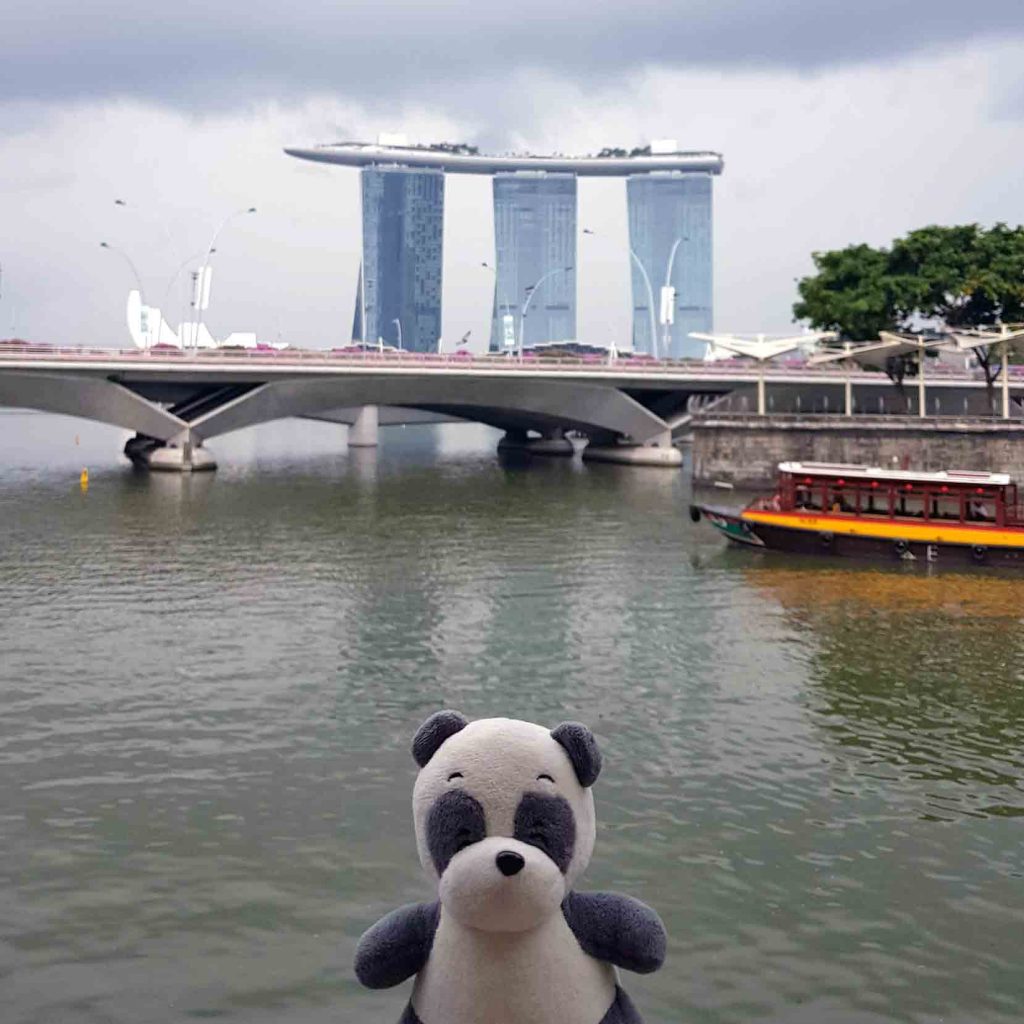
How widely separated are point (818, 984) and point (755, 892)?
6.25 feet

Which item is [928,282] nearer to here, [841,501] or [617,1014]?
[841,501]

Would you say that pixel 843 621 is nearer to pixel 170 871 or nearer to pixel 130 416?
pixel 170 871

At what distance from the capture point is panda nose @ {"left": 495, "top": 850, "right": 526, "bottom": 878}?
5.91 metres

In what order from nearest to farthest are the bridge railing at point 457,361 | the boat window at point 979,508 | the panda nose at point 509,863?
the panda nose at point 509,863 < the boat window at point 979,508 < the bridge railing at point 457,361

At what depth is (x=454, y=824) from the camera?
613cm

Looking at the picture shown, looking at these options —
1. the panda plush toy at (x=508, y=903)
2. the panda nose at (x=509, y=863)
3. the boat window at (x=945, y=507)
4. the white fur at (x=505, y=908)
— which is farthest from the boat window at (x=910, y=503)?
the panda nose at (x=509, y=863)

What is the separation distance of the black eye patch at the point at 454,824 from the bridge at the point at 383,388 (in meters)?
61.6

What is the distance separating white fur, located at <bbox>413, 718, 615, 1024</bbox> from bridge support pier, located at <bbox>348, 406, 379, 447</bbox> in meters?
93.2

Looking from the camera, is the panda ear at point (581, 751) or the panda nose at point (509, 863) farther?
the panda ear at point (581, 751)

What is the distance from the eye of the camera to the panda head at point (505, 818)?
5945 mm

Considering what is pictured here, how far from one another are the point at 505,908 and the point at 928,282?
69.2 metres

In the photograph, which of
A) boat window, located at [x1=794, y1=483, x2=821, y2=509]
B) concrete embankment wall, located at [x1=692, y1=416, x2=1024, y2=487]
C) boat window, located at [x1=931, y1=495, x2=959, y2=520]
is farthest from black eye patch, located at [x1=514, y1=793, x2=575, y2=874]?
concrete embankment wall, located at [x1=692, y1=416, x2=1024, y2=487]

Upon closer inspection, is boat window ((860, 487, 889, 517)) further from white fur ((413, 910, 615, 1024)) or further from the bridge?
white fur ((413, 910, 615, 1024))

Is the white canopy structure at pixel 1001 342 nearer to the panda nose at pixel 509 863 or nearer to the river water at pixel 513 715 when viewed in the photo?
the river water at pixel 513 715
